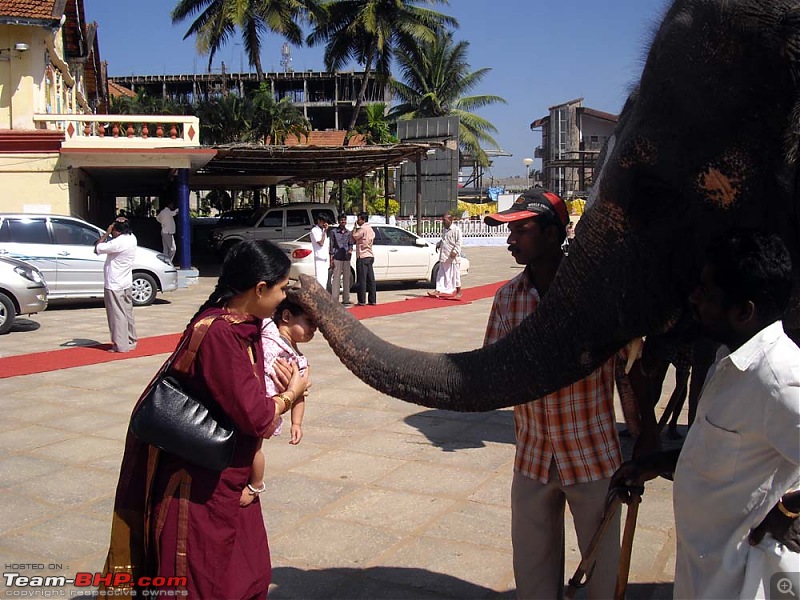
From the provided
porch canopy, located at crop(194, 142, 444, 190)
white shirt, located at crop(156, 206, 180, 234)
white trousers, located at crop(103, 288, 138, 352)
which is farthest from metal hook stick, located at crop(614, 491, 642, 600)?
white shirt, located at crop(156, 206, 180, 234)

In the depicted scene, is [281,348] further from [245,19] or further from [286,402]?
[245,19]

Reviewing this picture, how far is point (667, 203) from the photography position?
94.9 inches

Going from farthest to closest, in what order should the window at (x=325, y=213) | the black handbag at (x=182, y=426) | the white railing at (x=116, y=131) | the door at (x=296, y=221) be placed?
the door at (x=296, y=221)
the window at (x=325, y=213)
the white railing at (x=116, y=131)
the black handbag at (x=182, y=426)

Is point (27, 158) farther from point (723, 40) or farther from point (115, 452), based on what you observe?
point (723, 40)

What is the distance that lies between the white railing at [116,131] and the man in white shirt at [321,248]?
16.7 ft

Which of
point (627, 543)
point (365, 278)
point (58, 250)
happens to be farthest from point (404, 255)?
point (627, 543)

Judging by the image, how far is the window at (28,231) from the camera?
548 inches

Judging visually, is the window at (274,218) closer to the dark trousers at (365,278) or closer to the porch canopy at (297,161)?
the porch canopy at (297,161)

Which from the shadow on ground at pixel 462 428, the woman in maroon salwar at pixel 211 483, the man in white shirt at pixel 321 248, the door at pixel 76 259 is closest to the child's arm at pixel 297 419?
the woman in maroon salwar at pixel 211 483

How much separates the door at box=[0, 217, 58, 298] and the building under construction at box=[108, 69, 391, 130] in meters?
48.4

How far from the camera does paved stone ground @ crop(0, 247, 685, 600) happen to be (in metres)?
4.12

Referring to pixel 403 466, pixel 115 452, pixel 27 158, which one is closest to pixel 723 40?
pixel 403 466

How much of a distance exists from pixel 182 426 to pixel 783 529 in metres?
1.78

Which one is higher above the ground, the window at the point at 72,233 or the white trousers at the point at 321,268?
the window at the point at 72,233
